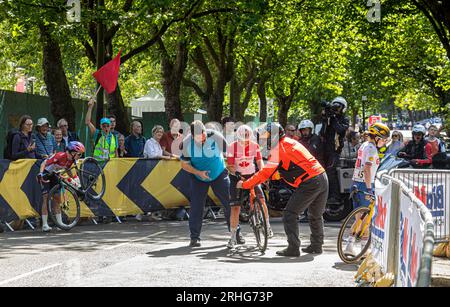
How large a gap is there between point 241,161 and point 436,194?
2869mm

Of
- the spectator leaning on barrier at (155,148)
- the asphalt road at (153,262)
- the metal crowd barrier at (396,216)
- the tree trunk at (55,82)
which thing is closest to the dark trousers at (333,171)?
the asphalt road at (153,262)

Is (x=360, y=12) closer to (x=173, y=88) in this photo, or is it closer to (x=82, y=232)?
(x=173, y=88)

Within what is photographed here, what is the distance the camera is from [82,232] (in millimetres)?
14391

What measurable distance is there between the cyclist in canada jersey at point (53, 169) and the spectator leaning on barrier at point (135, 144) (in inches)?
111

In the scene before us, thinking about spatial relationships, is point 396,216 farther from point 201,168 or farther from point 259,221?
point 201,168

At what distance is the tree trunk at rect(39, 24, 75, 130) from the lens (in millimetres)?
21406

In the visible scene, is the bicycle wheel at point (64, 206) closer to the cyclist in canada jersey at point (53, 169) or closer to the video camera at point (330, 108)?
the cyclist in canada jersey at point (53, 169)

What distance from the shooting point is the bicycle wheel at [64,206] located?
1436 centimetres

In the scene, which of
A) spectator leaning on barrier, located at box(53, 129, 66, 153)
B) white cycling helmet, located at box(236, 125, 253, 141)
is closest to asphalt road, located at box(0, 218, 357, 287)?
white cycling helmet, located at box(236, 125, 253, 141)

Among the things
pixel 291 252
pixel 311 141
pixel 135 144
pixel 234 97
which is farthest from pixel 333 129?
pixel 234 97

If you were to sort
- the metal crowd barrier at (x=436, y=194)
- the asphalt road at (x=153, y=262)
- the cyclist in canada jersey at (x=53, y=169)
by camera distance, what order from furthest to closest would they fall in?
the cyclist in canada jersey at (x=53, y=169) < the metal crowd barrier at (x=436, y=194) < the asphalt road at (x=153, y=262)

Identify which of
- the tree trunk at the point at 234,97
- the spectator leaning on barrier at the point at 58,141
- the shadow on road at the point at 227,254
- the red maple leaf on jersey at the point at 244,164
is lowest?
the shadow on road at the point at 227,254
